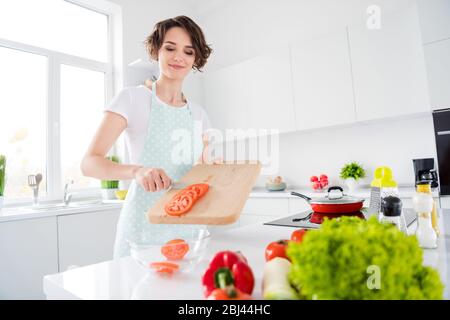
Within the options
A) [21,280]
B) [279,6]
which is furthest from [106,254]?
[279,6]

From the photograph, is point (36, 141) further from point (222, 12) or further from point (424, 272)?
point (424, 272)

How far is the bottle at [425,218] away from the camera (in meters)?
0.77

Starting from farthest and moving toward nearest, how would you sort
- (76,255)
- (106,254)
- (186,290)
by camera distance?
(106,254) < (76,255) < (186,290)

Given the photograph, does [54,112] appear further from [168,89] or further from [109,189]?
[168,89]

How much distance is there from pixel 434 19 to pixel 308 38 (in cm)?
123

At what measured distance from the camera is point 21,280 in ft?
6.15

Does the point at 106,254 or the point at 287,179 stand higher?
the point at 287,179

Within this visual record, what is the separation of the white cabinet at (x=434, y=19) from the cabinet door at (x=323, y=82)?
1.77 feet

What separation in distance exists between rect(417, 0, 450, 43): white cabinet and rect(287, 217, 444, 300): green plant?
2.26 metres

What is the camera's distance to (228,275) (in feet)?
1.60

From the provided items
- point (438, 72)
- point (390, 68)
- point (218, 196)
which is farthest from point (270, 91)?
point (218, 196)

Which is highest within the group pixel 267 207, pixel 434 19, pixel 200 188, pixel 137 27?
pixel 137 27

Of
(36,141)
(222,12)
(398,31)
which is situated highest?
(222,12)

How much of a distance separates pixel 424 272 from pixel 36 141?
3044mm
